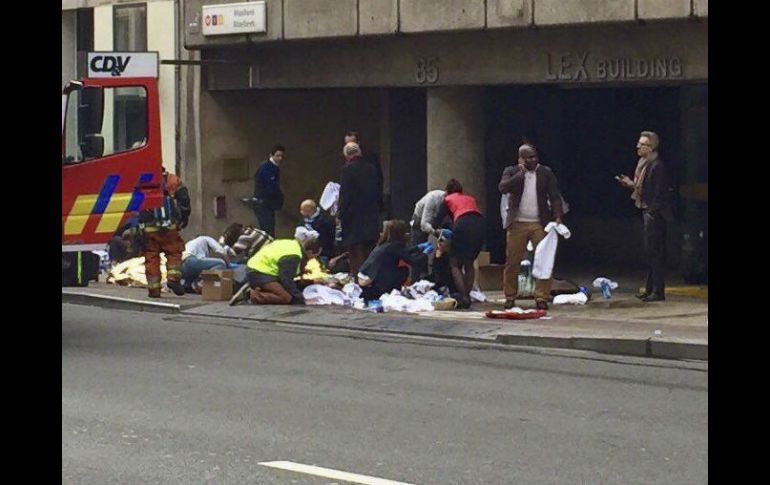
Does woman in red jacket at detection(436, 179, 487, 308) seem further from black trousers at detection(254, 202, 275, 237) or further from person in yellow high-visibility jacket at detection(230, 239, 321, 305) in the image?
black trousers at detection(254, 202, 275, 237)

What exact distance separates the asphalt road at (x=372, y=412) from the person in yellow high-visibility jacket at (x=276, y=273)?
8.10ft

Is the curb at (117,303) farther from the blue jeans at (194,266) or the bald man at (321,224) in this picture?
the bald man at (321,224)

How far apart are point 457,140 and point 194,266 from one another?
150 inches

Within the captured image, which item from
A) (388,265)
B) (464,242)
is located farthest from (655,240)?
(388,265)

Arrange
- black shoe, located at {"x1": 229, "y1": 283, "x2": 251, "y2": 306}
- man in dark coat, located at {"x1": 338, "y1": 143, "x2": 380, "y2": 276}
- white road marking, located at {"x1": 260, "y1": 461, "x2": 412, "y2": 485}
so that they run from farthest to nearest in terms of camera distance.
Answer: man in dark coat, located at {"x1": 338, "y1": 143, "x2": 380, "y2": 276} < black shoe, located at {"x1": 229, "y1": 283, "x2": 251, "y2": 306} < white road marking, located at {"x1": 260, "y1": 461, "x2": 412, "y2": 485}

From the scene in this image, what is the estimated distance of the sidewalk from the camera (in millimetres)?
14023

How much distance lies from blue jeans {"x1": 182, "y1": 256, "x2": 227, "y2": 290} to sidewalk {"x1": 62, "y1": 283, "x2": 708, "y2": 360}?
1.10ft

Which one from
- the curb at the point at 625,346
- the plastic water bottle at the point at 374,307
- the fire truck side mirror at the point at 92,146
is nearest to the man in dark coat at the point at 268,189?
the plastic water bottle at the point at 374,307

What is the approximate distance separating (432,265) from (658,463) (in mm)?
9772

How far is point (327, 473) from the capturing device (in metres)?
8.02

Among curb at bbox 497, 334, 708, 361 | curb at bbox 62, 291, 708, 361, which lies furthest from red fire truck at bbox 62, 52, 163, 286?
curb at bbox 497, 334, 708, 361

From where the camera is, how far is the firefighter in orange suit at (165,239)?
18594mm
